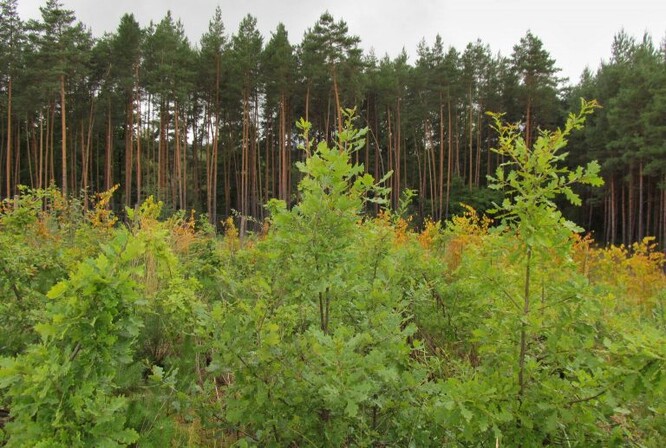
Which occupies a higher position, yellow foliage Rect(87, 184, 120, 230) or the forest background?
the forest background

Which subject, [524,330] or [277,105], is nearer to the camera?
[524,330]

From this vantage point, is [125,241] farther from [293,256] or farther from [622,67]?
[622,67]

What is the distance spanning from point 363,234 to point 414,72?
A: 30.9 metres

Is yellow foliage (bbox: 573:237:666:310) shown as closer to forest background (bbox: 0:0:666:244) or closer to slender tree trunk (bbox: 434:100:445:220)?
forest background (bbox: 0:0:666:244)

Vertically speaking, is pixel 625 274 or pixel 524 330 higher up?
pixel 524 330

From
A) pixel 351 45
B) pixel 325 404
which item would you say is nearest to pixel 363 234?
pixel 325 404

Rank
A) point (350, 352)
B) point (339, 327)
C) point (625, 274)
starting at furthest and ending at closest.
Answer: point (625, 274) < point (339, 327) < point (350, 352)

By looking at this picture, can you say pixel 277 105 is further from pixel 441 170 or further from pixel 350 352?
pixel 350 352

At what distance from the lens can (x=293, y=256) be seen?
5.99 feet

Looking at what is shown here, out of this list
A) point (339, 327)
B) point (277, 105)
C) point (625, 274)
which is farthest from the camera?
point (277, 105)

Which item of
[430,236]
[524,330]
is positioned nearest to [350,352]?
[524,330]

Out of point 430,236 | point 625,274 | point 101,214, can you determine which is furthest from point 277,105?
point 625,274

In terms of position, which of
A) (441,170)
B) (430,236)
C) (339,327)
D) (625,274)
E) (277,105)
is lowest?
(625,274)

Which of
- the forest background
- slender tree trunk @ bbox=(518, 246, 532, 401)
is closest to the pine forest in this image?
slender tree trunk @ bbox=(518, 246, 532, 401)
